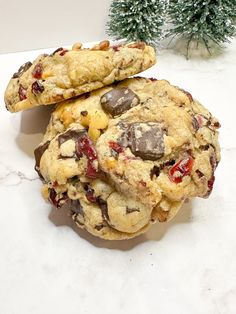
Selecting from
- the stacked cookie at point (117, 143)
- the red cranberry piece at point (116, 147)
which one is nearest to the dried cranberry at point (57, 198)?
the stacked cookie at point (117, 143)

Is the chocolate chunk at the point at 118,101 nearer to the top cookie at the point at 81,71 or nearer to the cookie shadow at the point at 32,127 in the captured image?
the top cookie at the point at 81,71

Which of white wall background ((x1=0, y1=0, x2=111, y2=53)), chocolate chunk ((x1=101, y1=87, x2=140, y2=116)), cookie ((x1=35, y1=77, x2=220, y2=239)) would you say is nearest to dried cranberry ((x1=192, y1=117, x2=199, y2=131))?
cookie ((x1=35, y1=77, x2=220, y2=239))

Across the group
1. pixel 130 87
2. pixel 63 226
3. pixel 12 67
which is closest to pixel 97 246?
pixel 63 226

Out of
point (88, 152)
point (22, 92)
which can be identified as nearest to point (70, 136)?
point (88, 152)

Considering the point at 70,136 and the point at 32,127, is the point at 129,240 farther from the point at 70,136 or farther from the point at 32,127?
the point at 32,127

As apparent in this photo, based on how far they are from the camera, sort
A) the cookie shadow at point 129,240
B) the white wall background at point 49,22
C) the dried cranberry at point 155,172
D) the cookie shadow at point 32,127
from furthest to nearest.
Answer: the white wall background at point 49,22 → the cookie shadow at point 32,127 → the cookie shadow at point 129,240 → the dried cranberry at point 155,172

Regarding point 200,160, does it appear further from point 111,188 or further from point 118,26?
point 118,26
